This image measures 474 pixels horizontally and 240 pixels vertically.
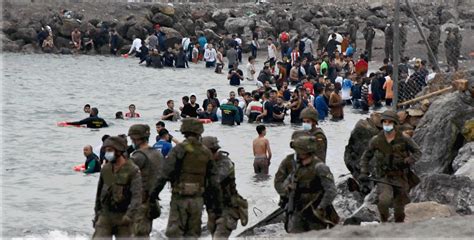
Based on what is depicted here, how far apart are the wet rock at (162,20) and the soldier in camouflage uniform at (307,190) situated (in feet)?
155

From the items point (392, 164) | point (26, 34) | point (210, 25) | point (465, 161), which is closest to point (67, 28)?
point (26, 34)

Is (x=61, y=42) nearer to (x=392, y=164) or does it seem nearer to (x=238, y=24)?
(x=238, y=24)

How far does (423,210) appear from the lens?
1489 centimetres

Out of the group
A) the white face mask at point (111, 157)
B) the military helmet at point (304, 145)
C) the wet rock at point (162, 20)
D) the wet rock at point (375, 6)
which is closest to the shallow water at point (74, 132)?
the military helmet at point (304, 145)

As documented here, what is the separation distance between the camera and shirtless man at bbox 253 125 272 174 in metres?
22.4

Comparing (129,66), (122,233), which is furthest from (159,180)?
(129,66)

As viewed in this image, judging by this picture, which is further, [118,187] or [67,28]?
[67,28]

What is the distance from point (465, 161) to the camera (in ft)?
58.5

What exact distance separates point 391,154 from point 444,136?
17.2 ft

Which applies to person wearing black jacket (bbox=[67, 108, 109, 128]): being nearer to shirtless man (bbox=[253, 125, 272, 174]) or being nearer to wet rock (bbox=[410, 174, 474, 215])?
shirtless man (bbox=[253, 125, 272, 174])

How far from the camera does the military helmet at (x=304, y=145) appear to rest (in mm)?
12461

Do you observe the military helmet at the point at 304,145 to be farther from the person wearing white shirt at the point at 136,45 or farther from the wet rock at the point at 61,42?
the wet rock at the point at 61,42

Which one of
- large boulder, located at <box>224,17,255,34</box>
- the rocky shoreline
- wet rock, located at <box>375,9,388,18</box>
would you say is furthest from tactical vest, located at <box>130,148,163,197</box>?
wet rock, located at <box>375,9,388,18</box>

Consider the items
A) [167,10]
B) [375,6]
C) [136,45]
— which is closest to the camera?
[136,45]
